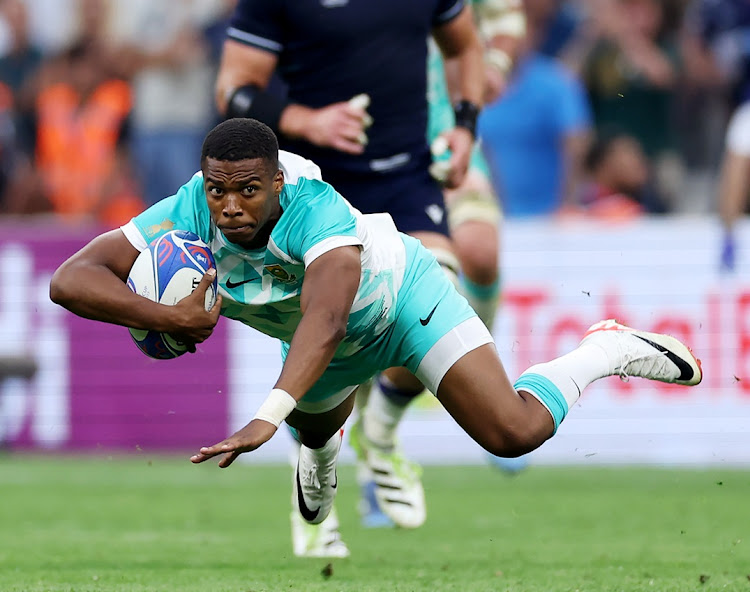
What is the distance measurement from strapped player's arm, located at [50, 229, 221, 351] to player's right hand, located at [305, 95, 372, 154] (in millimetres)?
1773

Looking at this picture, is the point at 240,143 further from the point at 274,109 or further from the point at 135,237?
the point at 274,109

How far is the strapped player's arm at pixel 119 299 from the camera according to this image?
5.09 metres

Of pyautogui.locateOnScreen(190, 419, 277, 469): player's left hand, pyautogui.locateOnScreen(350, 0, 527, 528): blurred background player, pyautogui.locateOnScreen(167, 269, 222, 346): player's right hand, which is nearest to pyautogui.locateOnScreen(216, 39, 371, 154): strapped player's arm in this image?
pyautogui.locateOnScreen(350, 0, 527, 528): blurred background player

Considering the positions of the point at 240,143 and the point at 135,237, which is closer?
the point at 240,143

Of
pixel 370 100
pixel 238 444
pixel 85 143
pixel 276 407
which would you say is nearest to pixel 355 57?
pixel 370 100

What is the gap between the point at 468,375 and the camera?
566 cm

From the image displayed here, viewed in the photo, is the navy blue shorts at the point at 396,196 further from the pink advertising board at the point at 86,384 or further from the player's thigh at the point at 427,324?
the pink advertising board at the point at 86,384

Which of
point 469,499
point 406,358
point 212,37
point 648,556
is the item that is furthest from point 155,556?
point 212,37

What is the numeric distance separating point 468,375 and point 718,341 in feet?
20.7

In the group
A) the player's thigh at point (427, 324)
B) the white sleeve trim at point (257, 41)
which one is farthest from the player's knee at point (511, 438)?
the white sleeve trim at point (257, 41)

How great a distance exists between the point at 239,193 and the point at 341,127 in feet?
6.16

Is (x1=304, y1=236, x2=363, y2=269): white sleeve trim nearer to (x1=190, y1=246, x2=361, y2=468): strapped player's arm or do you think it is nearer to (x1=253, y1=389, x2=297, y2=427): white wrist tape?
(x1=190, y1=246, x2=361, y2=468): strapped player's arm

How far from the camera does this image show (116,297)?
513cm

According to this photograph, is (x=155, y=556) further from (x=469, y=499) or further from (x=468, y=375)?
(x=469, y=499)
